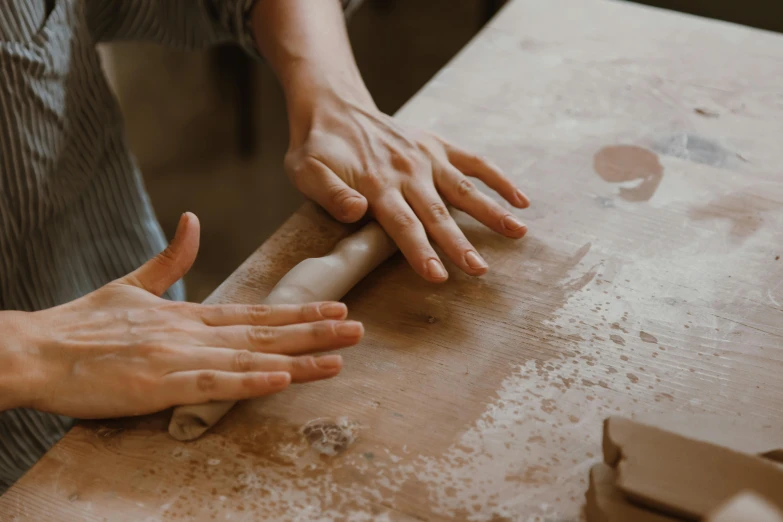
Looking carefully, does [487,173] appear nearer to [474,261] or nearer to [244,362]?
[474,261]

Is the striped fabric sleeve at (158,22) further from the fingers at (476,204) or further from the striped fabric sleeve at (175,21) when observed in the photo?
the fingers at (476,204)

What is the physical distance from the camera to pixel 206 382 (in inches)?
32.0

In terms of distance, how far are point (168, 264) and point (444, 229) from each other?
38cm

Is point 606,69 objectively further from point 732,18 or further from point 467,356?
point 732,18

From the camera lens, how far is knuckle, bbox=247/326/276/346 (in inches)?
33.9

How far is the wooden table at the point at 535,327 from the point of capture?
2.55ft

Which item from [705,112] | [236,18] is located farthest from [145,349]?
[705,112]

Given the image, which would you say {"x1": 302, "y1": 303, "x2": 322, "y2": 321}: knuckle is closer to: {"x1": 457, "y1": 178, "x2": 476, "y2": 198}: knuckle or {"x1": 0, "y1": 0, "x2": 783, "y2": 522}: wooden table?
{"x1": 0, "y1": 0, "x2": 783, "y2": 522}: wooden table

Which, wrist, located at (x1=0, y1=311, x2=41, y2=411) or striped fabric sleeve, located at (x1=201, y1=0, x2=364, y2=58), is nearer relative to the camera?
wrist, located at (x1=0, y1=311, x2=41, y2=411)

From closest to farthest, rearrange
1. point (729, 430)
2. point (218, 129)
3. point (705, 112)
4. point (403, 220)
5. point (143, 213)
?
point (729, 430) → point (403, 220) → point (705, 112) → point (143, 213) → point (218, 129)

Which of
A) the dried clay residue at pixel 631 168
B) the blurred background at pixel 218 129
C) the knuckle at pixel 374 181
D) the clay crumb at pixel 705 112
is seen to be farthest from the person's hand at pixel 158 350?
the blurred background at pixel 218 129

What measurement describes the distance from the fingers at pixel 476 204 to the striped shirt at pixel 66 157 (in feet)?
1.79

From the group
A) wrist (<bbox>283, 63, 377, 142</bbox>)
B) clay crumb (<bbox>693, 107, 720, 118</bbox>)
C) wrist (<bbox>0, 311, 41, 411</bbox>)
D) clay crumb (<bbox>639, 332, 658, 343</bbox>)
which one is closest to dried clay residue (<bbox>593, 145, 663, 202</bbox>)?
clay crumb (<bbox>693, 107, 720, 118</bbox>)

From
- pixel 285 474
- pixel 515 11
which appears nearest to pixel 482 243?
pixel 285 474
